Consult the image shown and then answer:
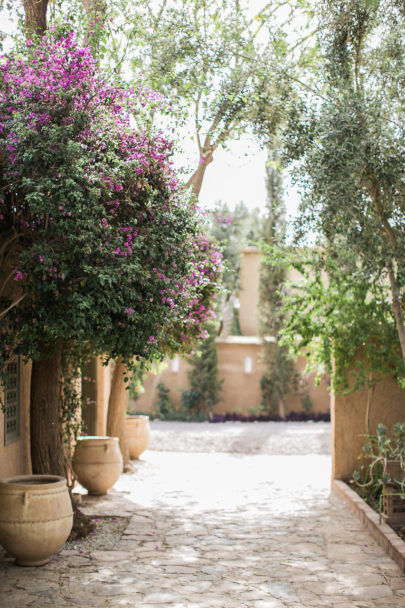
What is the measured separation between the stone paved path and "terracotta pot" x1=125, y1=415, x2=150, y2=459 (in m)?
1.80

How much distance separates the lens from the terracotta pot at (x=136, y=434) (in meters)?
12.8

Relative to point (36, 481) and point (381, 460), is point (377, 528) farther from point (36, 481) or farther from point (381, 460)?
point (36, 481)

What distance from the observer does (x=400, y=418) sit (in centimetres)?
994

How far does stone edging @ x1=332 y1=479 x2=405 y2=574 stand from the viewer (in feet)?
20.4

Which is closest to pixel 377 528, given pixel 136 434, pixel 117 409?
pixel 117 409

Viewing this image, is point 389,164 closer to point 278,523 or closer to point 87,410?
point 278,523

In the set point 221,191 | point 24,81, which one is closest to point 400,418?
point 24,81

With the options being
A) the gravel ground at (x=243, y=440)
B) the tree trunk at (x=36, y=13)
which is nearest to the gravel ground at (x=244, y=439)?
the gravel ground at (x=243, y=440)

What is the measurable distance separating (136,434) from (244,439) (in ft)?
12.3

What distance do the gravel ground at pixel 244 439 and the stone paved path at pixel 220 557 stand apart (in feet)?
12.4

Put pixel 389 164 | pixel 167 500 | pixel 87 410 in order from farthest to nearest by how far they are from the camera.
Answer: pixel 87 410 < pixel 167 500 < pixel 389 164

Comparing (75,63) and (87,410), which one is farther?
(87,410)

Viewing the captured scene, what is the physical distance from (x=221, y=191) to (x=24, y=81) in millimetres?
22383

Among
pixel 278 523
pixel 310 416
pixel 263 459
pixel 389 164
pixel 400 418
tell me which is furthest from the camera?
pixel 310 416
